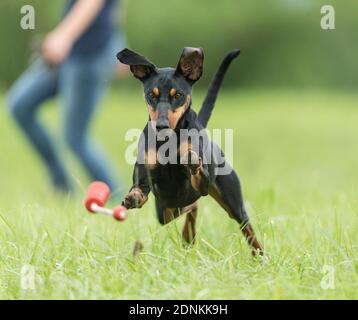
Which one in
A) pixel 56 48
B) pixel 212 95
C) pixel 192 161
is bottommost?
pixel 192 161

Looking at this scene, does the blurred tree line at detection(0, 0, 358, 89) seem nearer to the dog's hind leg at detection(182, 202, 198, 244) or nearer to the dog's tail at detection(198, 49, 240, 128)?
the dog's hind leg at detection(182, 202, 198, 244)

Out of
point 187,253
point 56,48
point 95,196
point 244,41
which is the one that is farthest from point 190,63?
point 244,41

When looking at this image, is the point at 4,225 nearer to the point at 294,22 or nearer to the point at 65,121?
the point at 65,121

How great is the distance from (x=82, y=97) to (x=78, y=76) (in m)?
0.17

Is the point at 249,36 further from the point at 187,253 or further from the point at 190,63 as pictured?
the point at 190,63

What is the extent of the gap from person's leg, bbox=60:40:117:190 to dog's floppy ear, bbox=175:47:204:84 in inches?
122

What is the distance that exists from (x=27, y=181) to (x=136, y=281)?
5.74 metres

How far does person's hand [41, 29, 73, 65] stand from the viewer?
5.66 m

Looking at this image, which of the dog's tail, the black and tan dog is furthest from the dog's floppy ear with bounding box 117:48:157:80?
the dog's tail

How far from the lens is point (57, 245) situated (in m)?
3.71

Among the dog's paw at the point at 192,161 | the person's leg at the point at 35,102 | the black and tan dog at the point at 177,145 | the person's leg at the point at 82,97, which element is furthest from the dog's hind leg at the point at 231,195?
the person's leg at the point at 35,102

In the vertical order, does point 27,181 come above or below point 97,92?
below

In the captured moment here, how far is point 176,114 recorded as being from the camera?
9.55 ft

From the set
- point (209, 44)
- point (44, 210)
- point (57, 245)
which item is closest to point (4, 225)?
point (57, 245)
